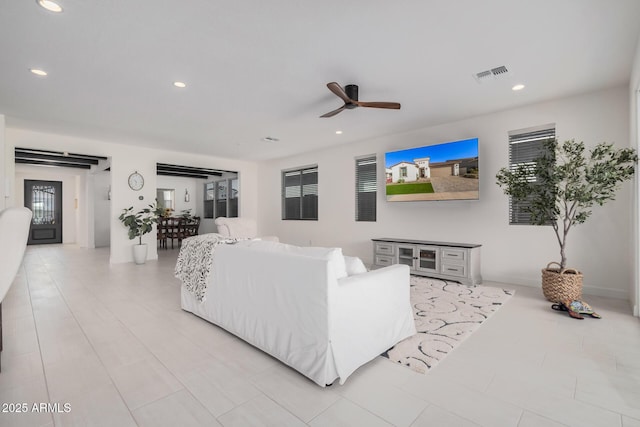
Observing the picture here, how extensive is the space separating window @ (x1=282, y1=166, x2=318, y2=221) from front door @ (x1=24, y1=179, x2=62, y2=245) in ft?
27.7

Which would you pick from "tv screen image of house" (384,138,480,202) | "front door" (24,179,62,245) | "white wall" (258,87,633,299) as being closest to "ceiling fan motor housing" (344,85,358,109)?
"tv screen image of house" (384,138,480,202)

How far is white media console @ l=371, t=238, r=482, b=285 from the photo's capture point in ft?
14.0

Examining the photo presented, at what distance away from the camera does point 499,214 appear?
4.44 m

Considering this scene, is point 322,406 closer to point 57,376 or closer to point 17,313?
point 57,376

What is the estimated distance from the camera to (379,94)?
3723 mm

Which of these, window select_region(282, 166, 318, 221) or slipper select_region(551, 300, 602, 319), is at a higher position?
window select_region(282, 166, 318, 221)

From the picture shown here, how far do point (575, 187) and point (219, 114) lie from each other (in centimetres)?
467

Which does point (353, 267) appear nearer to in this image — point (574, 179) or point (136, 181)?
point (574, 179)

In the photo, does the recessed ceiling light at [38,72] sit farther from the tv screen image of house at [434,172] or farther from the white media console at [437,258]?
the white media console at [437,258]

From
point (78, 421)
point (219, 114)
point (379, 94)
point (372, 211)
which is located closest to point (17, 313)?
point (78, 421)

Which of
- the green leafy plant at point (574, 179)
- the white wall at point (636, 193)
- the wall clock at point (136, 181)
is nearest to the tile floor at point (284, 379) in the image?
the white wall at point (636, 193)

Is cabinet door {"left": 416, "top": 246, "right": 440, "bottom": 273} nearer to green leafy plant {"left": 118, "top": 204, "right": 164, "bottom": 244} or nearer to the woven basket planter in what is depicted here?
the woven basket planter

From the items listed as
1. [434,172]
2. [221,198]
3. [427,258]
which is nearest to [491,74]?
[434,172]

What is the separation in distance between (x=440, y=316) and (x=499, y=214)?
2308 mm
